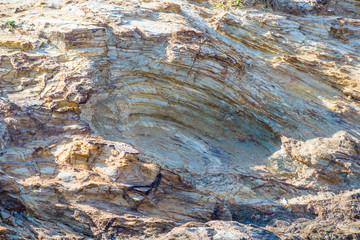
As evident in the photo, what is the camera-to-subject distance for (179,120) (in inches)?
436

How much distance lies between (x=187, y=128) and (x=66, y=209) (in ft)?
16.5

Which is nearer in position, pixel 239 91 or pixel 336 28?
pixel 239 91

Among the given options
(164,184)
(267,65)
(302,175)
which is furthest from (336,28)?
(164,184)

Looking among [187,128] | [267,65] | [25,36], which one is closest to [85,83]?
[25,36]

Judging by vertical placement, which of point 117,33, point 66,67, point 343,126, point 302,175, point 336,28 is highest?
point 336,28

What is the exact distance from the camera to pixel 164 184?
819 cm

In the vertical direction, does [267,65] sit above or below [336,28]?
below

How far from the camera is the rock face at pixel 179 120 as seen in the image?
743 cm

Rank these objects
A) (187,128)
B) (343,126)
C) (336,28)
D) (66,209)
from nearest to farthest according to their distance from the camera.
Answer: (66,209) → (343,126) → (187,128) → (336,28)

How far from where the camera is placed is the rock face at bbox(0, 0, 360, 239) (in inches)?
293

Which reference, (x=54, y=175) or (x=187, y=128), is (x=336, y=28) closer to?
(x=187, y=128)

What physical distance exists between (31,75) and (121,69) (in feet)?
8.42

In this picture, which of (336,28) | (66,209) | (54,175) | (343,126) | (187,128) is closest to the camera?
(66,209)

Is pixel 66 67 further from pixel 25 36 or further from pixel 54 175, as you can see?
pixel 54 175
